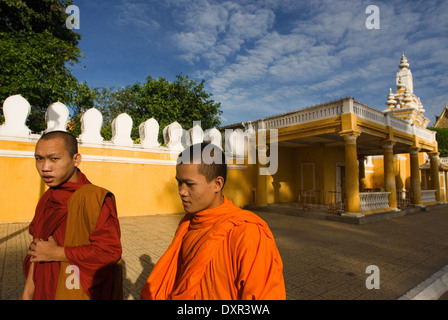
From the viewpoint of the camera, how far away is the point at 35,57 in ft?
27.0

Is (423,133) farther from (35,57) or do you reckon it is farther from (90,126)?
(35,57)

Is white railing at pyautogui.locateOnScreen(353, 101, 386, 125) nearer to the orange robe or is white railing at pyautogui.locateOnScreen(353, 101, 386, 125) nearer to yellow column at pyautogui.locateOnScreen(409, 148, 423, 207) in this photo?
yellow column at pyautogui.locateOnScreen(409, 148, 423, 207)

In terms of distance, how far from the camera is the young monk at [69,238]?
5.23 ft

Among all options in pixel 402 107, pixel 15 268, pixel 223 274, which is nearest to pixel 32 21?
pixel 15 268

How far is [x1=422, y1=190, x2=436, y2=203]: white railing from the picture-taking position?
15175 mm

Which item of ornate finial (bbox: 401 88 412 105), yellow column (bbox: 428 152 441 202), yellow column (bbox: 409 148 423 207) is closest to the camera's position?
yellow column (bbox: 409 148 423 207)

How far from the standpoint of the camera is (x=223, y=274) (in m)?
1.35

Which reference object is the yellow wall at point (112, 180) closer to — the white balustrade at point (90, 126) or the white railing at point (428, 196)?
the white balustrade at point (90, 126)

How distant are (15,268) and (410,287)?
19.7 ft

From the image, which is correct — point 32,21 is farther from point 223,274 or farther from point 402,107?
point 402,107

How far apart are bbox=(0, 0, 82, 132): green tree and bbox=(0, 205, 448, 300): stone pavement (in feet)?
14.8

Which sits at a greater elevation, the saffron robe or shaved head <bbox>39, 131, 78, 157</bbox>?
shaved head <bbox>39, 131, 78, 157</bbox>

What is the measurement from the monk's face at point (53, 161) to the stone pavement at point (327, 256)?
2077mm

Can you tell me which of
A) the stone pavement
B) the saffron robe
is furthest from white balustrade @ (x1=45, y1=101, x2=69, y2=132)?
the saffron robe
